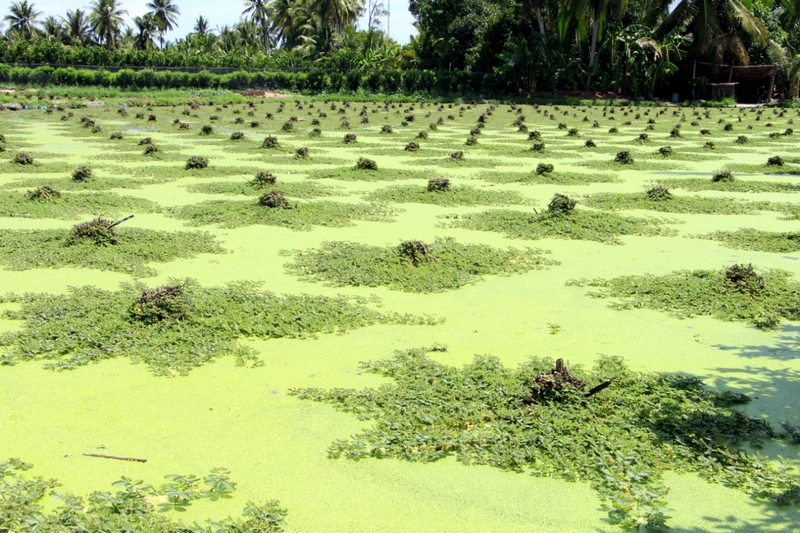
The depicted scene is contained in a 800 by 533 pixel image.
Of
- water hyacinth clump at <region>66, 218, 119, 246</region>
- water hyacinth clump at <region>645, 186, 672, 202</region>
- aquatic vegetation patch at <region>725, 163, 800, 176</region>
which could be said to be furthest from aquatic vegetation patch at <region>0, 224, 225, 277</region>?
aquatic vegetation patch at <region>725, 163, 800, 176</region>

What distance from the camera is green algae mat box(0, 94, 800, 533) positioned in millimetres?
3525

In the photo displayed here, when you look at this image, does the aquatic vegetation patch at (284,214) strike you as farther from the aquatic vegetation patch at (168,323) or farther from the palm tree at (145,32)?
the palm tree at (145,32)

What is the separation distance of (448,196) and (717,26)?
33503 millimetres

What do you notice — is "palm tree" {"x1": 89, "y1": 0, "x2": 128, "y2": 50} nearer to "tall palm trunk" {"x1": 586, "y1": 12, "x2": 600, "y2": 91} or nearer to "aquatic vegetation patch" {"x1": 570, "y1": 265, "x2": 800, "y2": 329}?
"tall palm trunk" {"x1": 586, "y1": 12, "x2": 600, "y2": 91}

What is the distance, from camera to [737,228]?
9570 mm

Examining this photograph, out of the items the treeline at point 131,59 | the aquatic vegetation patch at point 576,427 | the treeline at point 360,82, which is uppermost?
the treeline at point 131,59

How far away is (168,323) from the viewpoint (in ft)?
18.0

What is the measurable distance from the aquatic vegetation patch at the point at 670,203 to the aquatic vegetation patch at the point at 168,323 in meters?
5.73

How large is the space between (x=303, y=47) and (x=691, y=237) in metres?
45.2

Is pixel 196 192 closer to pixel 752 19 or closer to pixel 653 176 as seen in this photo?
pixel 653 176

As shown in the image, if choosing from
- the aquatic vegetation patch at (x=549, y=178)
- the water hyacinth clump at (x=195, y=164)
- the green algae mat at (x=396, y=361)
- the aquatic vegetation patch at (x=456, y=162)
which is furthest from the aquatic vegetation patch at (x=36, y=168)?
the aquatic vegetation patch at (x=549, y=178)

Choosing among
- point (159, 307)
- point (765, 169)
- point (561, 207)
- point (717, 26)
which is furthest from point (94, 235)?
point (717, 26)

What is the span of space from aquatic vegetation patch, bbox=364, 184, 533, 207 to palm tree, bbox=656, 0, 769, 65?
31.8 metres

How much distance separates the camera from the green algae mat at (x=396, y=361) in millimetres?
3525
